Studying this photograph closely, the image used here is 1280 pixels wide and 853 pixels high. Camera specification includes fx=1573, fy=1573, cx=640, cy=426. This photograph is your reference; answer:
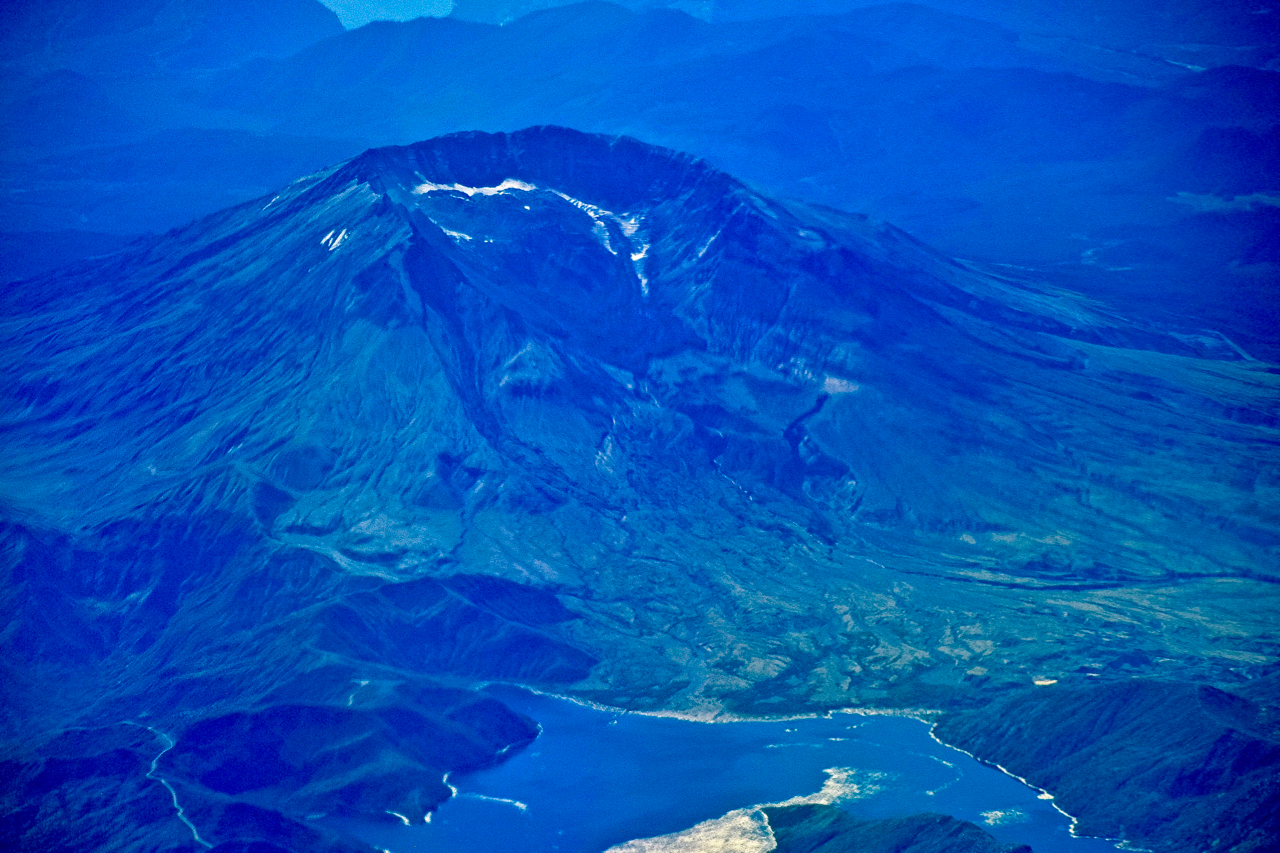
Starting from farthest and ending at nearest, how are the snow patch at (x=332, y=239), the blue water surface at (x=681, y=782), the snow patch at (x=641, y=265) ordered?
the snow patch at (x=641, y=265)
the snow patch at (x=332, y=239)
the blue water surface at (x=681, y=782)

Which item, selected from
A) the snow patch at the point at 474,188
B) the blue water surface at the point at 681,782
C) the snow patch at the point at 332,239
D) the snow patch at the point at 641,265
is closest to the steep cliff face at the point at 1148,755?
the blue water surface at the point at 681,782

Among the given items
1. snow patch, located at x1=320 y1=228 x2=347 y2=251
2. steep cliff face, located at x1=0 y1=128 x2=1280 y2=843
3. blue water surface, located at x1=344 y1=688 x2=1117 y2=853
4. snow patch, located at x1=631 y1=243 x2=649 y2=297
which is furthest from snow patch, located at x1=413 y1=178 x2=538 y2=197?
blue water surface, located at x1=344 y1=688 x2=1117 y2=853

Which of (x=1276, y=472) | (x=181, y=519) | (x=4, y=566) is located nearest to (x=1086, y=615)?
(x=1276, y=472)

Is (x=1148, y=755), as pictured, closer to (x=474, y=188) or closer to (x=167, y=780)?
(x=167, y=780)

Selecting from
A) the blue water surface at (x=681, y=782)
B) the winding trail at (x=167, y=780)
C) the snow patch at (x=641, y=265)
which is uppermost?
the snow patch at (x=641, y=265)

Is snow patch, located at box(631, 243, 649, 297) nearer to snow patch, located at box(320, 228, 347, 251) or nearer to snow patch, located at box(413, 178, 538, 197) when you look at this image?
snow patch, located at box(413, 178, 538, 197)

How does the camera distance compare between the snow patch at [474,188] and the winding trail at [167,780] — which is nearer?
the winding trail at [167,780]

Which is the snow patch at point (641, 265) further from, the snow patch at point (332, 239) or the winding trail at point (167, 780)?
the winding trail at point (167, 780)

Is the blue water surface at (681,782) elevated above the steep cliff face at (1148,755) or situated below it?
below

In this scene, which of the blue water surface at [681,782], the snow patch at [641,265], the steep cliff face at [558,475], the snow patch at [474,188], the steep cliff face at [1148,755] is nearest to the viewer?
the steep cliff face at [1148,755]
